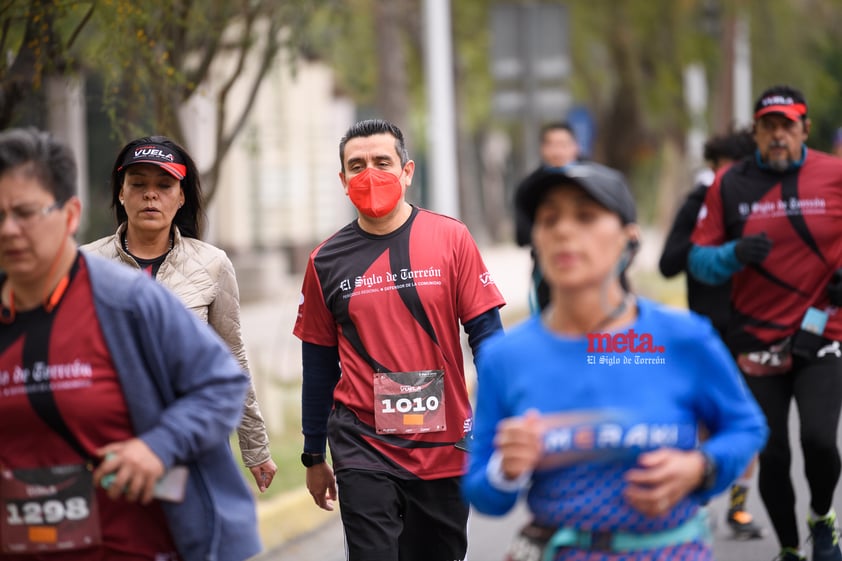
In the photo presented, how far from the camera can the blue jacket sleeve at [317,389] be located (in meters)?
5.90

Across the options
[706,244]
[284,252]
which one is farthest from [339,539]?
[284,252]

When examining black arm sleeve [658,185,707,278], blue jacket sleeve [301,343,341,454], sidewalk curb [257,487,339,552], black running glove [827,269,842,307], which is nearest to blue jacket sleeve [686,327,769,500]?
blue jacket sleeve [301,343,341,454]

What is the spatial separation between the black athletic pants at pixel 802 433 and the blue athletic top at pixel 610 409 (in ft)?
10.2

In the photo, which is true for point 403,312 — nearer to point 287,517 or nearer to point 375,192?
point 375,192

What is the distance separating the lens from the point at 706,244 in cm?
716

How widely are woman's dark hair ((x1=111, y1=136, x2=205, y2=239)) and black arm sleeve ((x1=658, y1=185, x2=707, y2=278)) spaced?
2.95m

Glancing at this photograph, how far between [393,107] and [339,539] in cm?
1017

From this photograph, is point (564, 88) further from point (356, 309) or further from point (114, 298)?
point (114, 298)

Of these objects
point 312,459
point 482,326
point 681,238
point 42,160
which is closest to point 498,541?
point 681,238

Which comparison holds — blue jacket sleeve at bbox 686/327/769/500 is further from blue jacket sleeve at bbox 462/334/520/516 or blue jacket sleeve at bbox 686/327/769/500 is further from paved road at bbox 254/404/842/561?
paved road at bbox 254/404/842/561

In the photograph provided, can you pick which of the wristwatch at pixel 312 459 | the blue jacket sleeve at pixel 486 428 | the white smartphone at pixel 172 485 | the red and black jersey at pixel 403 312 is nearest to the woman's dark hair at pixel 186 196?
the red and black jersey at pixel 403 312

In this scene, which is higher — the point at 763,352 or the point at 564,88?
the point at 564,88

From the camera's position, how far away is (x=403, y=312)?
560 centimetres

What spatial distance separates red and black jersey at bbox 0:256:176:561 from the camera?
3766mm
